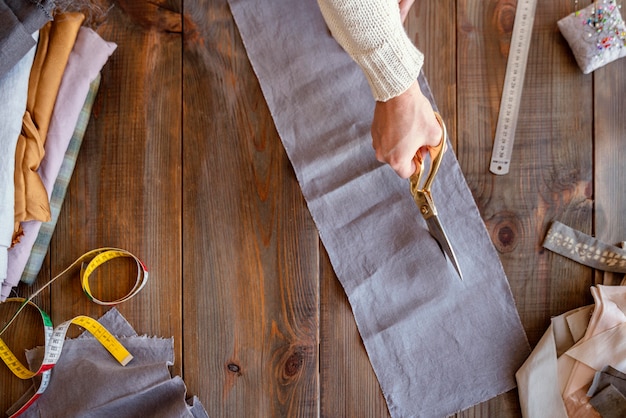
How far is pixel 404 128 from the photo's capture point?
82 cm

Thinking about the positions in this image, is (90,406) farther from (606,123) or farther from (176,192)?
(606,123)

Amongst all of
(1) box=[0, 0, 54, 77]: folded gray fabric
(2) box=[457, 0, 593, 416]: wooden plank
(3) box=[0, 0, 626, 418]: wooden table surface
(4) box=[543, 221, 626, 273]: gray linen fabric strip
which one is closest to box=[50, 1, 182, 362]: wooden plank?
(3) box=[0, 0, 626, 418]: wooden table surface

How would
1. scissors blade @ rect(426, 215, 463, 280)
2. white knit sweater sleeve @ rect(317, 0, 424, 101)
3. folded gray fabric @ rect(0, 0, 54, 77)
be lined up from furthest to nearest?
scissors blade @ rect(426, 215, 463, 280) → folded gray fabric @ rect(0, 0, 54, 77) → white knit sweater sleeve @ rect(317, 0, 424, 101)

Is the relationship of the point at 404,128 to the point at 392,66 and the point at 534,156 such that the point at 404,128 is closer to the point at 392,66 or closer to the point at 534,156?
the point at 392,66

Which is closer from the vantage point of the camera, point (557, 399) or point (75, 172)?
point (557, 399)

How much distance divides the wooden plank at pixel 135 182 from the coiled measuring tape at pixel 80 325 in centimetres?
2

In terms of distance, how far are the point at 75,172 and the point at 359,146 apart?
56cm

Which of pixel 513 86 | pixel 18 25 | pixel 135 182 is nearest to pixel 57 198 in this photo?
pixel 135 182

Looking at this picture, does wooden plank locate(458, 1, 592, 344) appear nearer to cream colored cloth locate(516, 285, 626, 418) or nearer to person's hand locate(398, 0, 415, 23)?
cream colored cloth locate(516, 285, 626, 418)

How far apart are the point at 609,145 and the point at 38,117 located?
1054 millimetres

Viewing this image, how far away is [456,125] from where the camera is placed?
1096 mm

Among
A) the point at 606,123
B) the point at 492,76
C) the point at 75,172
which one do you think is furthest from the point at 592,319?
the point at 75,172

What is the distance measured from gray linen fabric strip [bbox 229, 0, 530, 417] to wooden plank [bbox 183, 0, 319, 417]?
45 millimetres

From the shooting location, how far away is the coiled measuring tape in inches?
41.4
